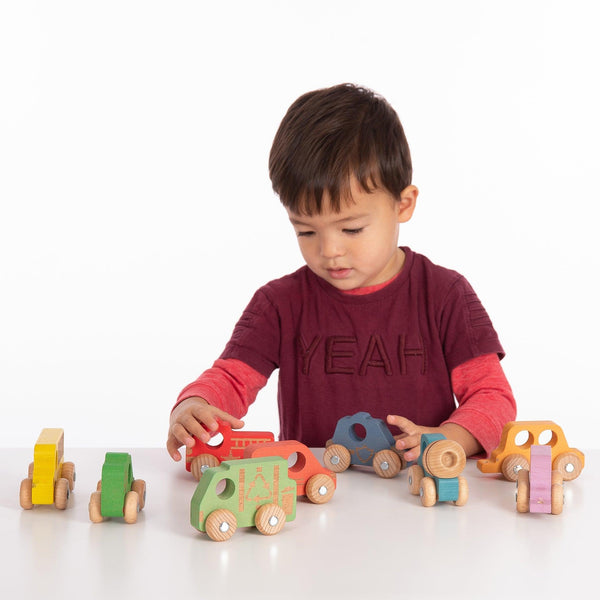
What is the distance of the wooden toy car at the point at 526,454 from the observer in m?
1.11

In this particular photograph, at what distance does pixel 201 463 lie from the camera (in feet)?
3.74

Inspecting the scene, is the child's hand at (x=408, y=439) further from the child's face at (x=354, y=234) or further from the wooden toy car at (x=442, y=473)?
the child's face at (x=354, y=234)

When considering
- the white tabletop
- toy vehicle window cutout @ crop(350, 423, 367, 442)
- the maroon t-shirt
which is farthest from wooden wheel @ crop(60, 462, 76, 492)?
the maroon t-shirt

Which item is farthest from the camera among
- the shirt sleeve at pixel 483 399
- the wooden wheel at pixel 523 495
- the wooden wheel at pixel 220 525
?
the shirt sleeve at pixel 483 399

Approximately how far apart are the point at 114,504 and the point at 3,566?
0.49 feet

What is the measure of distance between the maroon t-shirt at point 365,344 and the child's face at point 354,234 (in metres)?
0.09

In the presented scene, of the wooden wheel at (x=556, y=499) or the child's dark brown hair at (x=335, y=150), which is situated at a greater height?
the child's dark brown hair at (x=335, y=150)

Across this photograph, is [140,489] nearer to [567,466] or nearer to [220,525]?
[220,525]

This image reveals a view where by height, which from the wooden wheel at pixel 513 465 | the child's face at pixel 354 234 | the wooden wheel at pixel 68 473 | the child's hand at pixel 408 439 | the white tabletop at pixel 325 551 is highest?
the child's face at pixel 354 234

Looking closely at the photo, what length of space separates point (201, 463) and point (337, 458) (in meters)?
0.18

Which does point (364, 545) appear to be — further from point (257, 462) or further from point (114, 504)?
point (114, 504)

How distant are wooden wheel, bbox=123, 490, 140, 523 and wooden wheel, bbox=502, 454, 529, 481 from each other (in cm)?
48

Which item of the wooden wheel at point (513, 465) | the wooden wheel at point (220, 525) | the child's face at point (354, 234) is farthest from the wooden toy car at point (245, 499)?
the child's face at point (354, 234)

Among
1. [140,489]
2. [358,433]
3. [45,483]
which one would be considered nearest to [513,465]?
[358,433]
